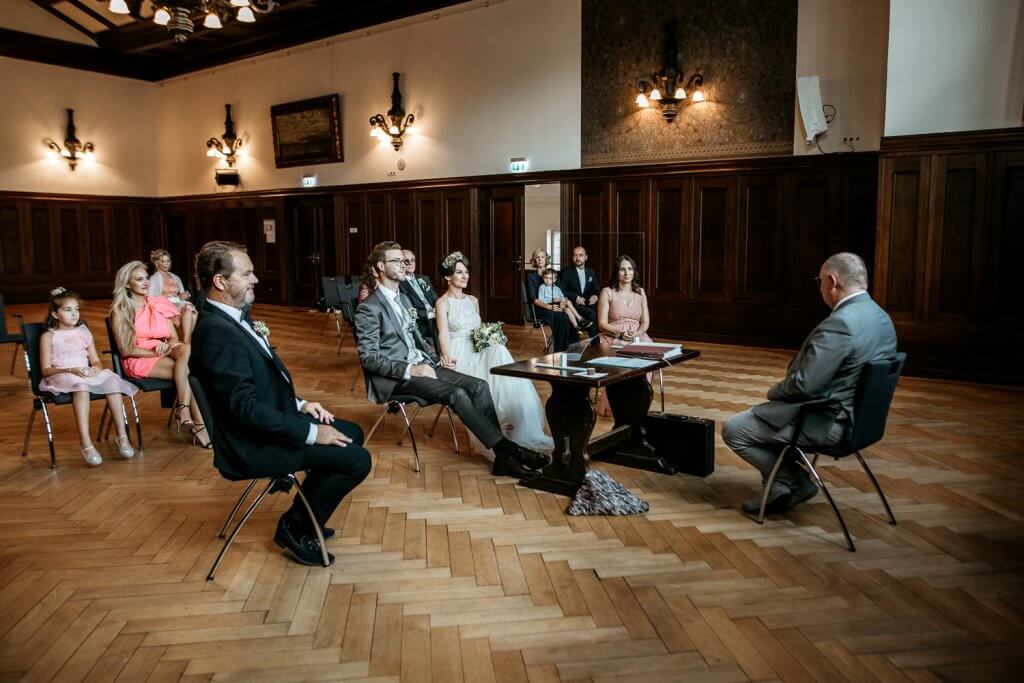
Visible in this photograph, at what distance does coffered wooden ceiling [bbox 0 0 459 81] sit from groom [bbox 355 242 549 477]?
8919 millimetres

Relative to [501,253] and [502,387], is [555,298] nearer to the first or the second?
[502,387]

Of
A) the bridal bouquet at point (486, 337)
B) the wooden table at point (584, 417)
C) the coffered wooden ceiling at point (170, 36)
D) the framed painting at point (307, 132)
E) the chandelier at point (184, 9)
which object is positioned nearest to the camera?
the wooden table at point (584, 417)

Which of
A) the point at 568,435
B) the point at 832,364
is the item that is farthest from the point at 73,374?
Answer: the point at 832,364

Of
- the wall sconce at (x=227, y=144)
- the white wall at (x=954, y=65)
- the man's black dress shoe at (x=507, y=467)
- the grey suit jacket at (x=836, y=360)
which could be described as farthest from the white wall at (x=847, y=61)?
the wall sconce at (x=227, y=144)

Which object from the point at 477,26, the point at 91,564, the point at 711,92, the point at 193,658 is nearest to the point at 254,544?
the point at 91,564

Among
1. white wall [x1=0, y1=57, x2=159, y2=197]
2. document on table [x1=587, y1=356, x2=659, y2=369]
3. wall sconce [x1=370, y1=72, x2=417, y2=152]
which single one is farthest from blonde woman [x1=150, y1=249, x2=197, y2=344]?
white wall [x1=0, y1=57, x2=159, y2=197]

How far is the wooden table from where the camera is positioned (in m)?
3.93

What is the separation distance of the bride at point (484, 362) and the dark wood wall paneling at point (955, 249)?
457 cm

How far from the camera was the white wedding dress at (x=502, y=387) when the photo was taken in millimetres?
4926

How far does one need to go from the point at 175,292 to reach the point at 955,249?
747 centimetres

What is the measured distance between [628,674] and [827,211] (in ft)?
25.4

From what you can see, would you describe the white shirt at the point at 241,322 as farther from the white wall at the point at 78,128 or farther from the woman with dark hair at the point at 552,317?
the white wall at the point at 78,128

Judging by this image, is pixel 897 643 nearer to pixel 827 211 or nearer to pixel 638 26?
pixel 827 211

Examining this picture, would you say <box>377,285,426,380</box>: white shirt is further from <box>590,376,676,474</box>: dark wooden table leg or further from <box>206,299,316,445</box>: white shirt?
<box>206,299,316,445</box>: white shirt
